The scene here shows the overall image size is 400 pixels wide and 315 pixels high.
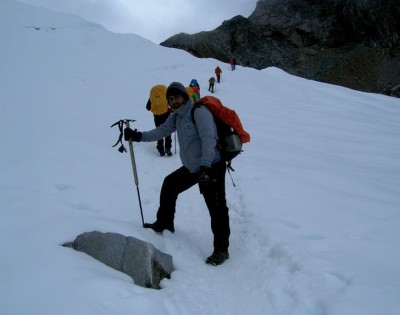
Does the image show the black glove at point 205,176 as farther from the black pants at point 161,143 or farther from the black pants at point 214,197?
the black pants at point 161,143

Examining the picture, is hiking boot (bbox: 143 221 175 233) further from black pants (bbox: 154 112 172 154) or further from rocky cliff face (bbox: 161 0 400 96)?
rocky cliff face (bbox: 161 0 400 96)

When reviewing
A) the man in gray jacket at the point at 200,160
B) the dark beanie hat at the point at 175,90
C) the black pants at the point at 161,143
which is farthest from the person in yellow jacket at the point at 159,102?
the dark beanie hat at the point at 175,90

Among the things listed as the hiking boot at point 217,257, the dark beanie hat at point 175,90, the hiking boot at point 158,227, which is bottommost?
the hiking boot at point 217,257

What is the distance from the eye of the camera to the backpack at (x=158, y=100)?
25.9 ft

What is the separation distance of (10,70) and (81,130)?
291 inches

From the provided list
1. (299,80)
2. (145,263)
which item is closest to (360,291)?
(145,263)

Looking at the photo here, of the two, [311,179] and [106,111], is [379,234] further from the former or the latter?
[106,111]

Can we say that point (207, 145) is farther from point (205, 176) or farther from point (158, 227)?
point (158, 227)

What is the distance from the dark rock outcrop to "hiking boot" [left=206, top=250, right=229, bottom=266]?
579 millimetres

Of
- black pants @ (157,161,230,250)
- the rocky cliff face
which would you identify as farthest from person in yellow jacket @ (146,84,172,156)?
the rocky cliff face

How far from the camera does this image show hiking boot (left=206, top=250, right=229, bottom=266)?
13.2 ft

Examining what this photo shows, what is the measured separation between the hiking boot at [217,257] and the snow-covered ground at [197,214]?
7cm

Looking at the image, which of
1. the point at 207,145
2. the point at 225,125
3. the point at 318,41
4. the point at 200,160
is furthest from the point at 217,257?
the point at 318,41

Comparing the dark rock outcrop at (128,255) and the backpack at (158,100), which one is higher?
the backpack at (158,100)
